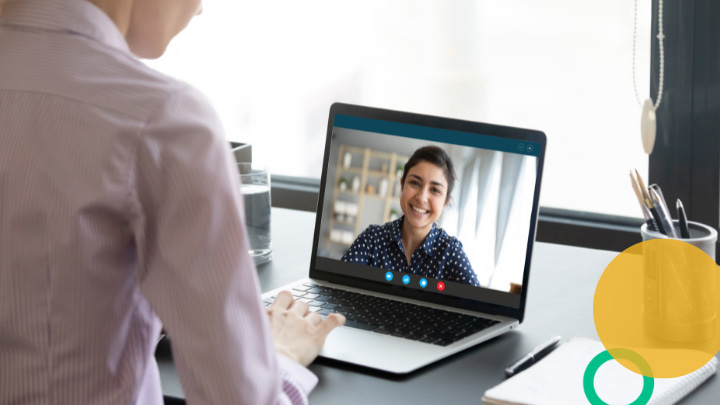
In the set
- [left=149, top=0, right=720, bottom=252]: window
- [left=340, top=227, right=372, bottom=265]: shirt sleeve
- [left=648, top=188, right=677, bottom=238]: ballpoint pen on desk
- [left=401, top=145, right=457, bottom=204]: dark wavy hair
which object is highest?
[left=149, top=0, right=720, bottom=252]: window

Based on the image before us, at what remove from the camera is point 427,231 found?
1142 millimetres

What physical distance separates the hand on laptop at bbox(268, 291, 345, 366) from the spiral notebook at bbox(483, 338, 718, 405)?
22 centimetres

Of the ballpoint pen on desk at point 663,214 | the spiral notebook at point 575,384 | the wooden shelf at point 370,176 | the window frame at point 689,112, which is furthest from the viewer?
the window frame at point 689,112

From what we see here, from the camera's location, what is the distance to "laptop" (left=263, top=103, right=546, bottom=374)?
1.11 meters

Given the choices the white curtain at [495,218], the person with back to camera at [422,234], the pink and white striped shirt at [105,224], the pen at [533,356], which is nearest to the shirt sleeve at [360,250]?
the person with back to camera at [422,234]

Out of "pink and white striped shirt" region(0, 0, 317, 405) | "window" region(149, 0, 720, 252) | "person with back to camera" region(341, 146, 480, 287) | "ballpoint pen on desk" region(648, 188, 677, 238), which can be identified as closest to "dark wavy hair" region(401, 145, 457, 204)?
"person with back to camera" region(341, 146, 480, 287)

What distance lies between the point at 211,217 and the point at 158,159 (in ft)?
0.19

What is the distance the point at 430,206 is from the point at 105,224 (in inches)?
23.9

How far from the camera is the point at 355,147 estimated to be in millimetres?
1234

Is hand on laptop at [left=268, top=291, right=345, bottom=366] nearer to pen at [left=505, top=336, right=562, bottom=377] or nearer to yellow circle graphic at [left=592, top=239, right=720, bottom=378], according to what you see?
pen at [left=505, top=336, right=562, bottom=377]

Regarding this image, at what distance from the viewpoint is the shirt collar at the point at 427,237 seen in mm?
1137

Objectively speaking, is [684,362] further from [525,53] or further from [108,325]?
[525,53]

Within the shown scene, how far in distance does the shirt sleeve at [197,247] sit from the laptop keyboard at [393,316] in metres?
0.45

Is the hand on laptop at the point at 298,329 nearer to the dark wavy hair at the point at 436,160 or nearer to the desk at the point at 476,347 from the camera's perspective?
the desk at the point at 476,347
